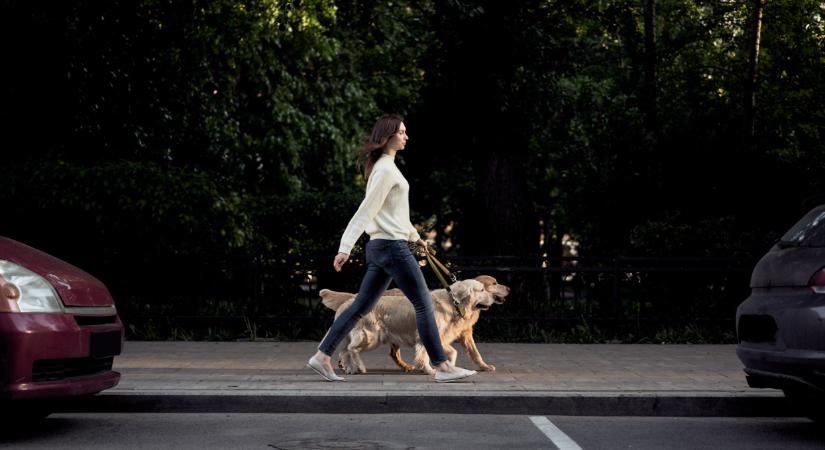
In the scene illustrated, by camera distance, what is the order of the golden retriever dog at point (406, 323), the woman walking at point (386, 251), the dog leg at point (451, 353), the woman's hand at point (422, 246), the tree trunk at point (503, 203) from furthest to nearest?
the tree trunk at point (503, 203) → the golden retriever dog at point (406, 323) → the dog leg at point (451, 353) → the woman's hand at point (422, 246) → the woman walking at point (386, 251)

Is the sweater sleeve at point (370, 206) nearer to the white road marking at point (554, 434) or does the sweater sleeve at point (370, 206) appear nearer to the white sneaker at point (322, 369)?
the white sneaker at point (322, 369)

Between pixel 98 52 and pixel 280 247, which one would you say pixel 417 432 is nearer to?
pixel 280 247

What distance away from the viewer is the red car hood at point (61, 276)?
734 cm

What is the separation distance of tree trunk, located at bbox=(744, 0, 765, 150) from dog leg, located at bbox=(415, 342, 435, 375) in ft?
26.2

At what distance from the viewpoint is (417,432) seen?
7.74m

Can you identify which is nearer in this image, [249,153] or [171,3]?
[171,3]

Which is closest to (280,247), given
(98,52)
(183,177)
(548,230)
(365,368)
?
(183,177)

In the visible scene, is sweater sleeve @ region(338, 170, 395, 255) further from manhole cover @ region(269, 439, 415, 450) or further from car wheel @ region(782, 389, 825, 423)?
car wheel @ region(782, 389, 825, 423)

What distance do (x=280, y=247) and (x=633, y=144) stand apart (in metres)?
5.39

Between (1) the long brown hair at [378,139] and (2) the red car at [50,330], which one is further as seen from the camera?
(1) the long brown hair at [378,139]

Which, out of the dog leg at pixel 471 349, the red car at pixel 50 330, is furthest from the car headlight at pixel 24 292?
the dog leg at pixel 471 349

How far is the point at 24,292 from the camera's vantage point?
7125 mm

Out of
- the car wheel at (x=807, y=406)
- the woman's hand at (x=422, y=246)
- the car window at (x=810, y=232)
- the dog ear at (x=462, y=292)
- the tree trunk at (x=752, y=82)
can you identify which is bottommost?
the car wheel at (x=807, y=406)

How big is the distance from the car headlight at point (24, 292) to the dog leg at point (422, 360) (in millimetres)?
3516
